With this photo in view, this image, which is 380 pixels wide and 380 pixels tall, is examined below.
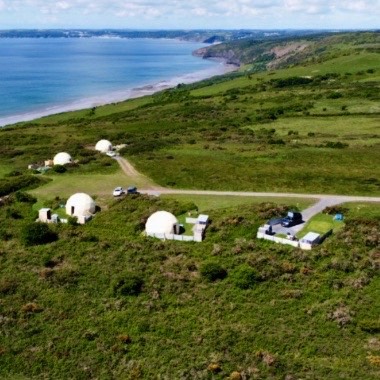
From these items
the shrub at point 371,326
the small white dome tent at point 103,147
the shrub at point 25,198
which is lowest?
the shrub at point 371,326

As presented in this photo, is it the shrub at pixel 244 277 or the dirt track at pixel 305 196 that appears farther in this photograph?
the dirt track at pixel 305 196

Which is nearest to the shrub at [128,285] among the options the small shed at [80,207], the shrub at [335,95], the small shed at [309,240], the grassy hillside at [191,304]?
the grassy hillside at [191,304]

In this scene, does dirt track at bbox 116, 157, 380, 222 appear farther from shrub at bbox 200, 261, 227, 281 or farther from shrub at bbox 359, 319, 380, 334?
shrub at bbox 359, 319, 380, 334

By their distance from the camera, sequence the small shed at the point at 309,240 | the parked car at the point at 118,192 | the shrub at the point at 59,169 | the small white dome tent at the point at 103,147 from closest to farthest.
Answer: the small shed at the point at 309,240
the parked car at the point at 118,192
the shrub at the point at 59,169
the small white dome tent at the point at 103,147

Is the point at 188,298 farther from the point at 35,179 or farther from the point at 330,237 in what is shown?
the point at 35,179

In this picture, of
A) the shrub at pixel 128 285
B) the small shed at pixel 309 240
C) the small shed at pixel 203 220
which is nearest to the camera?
the shrub at pixel 128 285

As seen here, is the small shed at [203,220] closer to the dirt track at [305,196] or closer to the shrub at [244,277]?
the shrub at [244,277]

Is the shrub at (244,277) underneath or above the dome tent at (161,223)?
underneath
